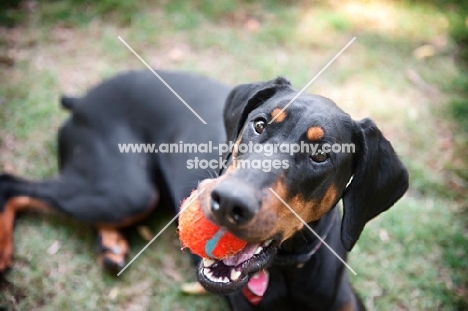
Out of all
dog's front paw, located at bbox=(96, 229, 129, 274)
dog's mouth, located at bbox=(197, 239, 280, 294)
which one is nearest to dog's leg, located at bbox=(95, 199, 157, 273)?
dog's front paw, located at bbox=(96, 229, 129, 274)

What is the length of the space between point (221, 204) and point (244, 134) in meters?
0.57

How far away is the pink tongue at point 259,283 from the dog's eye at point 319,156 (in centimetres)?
75

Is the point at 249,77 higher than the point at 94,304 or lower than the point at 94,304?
higher

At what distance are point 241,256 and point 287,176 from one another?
1.46ft

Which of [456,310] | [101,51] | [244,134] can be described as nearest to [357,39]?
[101,51]

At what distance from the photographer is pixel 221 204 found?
188 centimetres

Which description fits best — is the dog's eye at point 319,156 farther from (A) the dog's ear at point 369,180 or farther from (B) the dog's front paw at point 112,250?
(B) the dog's front paw at point 112,250

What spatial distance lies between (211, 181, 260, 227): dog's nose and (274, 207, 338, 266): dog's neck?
0.64 meters

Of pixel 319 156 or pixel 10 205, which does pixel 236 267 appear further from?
pixel 10 205

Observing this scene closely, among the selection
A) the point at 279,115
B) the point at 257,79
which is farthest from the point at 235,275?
the point at 257,79

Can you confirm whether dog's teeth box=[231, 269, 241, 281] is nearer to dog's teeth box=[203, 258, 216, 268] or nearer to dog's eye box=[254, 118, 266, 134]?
dog's teeth box=[203, 258, 216, 268]

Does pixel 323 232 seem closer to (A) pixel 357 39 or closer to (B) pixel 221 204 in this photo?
(B) pixel 221 204

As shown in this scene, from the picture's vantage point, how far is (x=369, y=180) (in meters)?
2.36

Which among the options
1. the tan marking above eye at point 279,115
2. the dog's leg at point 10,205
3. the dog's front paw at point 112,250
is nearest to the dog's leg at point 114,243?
the dog's front paw at point 112,250
